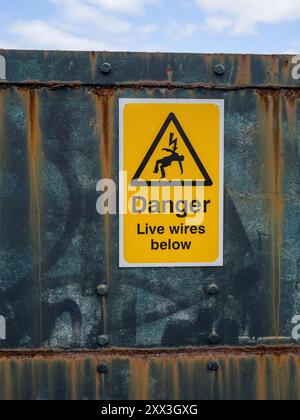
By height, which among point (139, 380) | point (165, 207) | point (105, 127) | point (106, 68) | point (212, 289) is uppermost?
point (106, 68)

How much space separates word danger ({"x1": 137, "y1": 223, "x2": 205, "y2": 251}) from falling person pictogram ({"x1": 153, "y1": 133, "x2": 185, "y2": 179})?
173 mm

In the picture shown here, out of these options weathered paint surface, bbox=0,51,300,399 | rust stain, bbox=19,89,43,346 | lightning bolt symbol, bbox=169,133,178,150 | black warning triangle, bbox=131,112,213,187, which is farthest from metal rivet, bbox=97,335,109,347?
lightning bolt symbol, bbox=169,133,178,150

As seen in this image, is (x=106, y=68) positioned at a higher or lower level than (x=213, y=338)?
higher

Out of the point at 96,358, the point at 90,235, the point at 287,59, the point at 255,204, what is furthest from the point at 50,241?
the point at 287,59

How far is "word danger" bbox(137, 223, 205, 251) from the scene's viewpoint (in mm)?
1470

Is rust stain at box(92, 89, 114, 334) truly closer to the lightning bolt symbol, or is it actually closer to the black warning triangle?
the black warning triangle

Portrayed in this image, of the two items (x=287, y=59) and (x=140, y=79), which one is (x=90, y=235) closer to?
(x=140, y=79)

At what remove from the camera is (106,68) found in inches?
56.9

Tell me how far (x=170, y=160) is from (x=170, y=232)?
238 millimetres

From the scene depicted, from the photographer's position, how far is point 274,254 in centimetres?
153

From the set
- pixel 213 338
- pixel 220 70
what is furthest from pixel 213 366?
pixel 220 70

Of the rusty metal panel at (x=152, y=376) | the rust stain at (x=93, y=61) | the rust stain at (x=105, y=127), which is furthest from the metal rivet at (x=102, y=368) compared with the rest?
the rust stain at (x=93, y=61)

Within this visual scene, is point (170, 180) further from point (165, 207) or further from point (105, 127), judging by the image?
point (105, 127)
